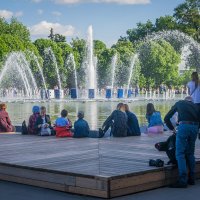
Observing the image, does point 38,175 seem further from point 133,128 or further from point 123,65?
point 123,65

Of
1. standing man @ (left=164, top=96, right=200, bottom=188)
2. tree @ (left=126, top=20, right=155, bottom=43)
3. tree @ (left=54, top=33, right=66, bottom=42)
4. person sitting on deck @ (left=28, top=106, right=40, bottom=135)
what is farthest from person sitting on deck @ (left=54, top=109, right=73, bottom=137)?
tree @ (left=54, top=33, right=66, bottom=42)

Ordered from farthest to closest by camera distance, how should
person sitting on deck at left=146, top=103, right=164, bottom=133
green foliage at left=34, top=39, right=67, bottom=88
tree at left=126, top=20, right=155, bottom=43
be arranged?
tree at left=126, top=20, right=155, bottom=43
green foliage at left=34, top=39, right=67, bottom=88
person sitting on deck at left=146, top=103, right=164, bottom=133

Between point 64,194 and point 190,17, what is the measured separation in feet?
280

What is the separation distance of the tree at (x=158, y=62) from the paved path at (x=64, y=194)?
79.3 meters

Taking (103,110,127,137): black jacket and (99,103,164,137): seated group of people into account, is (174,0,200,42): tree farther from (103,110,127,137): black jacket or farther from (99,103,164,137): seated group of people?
(103,110,127,137): black jacket

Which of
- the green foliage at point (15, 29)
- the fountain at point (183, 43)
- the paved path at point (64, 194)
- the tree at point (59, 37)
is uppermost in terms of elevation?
the tree at point (59, 37)

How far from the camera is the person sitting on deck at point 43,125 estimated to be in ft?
53.6

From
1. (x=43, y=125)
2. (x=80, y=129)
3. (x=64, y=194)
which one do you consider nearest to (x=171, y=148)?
(x=64, y=194)

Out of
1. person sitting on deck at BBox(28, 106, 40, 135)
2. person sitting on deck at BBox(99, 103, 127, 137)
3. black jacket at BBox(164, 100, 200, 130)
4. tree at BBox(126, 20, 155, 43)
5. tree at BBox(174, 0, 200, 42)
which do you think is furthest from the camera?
tree at BBox(126, 20, 155, 43)

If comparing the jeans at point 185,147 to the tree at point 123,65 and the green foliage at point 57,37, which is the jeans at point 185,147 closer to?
the tree at point 123,65

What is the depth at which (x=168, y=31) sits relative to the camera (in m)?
99.4

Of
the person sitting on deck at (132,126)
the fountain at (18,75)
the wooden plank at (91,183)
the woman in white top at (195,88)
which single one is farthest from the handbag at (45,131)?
the fountain at (18,75)

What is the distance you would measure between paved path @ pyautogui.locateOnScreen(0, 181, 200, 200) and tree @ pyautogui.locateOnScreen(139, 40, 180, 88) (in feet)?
260

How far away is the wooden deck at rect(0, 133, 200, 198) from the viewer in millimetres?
9008
